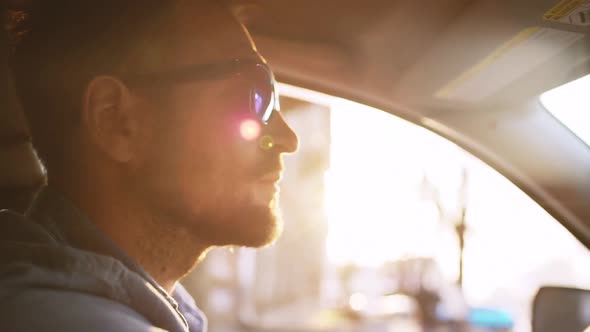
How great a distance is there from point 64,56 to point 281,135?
0.79 meters

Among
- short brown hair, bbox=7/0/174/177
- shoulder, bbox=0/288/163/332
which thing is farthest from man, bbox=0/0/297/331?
shoulder, bbox=0/288/163/332

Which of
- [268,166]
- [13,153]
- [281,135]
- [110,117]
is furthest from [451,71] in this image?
[13,153]

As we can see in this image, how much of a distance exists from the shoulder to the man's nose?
1008 mm

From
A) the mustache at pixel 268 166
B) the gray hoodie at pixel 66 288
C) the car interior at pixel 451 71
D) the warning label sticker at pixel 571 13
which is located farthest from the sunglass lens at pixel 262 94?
the warning label sticker at pixel 571 13

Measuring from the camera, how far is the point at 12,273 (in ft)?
4.55

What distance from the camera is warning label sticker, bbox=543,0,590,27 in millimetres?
1916

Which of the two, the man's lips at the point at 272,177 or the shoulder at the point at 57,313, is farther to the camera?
the man's lips at the point at 272,177

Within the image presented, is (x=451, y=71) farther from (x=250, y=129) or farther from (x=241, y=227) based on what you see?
(x=241, y=227)

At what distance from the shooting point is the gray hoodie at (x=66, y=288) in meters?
1.33

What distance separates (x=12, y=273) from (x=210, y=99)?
94 cm

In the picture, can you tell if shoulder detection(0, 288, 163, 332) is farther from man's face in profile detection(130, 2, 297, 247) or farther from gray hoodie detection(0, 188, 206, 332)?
man's face in profile detection(130, 2, 297, 247)

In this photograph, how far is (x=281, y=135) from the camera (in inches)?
90.1

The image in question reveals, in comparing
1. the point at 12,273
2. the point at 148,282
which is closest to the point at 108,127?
the point at 148,282

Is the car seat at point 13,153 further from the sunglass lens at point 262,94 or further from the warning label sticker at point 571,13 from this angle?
Answer: the warning label sticker at point 571,13
